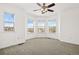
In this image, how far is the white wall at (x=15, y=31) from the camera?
2.84 meters

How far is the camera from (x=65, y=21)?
124 inches

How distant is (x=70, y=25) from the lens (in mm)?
3002

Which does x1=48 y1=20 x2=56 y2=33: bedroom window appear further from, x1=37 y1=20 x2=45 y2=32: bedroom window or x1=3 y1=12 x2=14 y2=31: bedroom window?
x1=3 y1=12 x2=14 y2=31: bedroom window

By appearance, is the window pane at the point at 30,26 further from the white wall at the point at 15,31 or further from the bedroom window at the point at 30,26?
the white wall at the point at 15,31

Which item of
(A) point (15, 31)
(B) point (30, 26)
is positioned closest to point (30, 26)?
(B) point (30, 26)

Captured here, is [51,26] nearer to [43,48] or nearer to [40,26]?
[40,26]

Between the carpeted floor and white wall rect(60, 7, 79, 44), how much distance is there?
164 millimetres

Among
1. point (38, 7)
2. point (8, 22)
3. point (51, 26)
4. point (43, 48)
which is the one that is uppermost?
point (38, 7)

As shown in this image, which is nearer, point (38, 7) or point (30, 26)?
point (38, 7)

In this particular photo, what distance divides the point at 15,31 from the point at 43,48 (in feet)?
2.77

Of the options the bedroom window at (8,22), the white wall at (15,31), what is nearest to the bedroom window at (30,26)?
the white wall at (15,31)

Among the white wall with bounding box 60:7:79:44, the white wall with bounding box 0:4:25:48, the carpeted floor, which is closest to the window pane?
the white wall with bounding box 0:4:25:48

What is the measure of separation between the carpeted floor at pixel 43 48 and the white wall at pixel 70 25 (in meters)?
0.16
